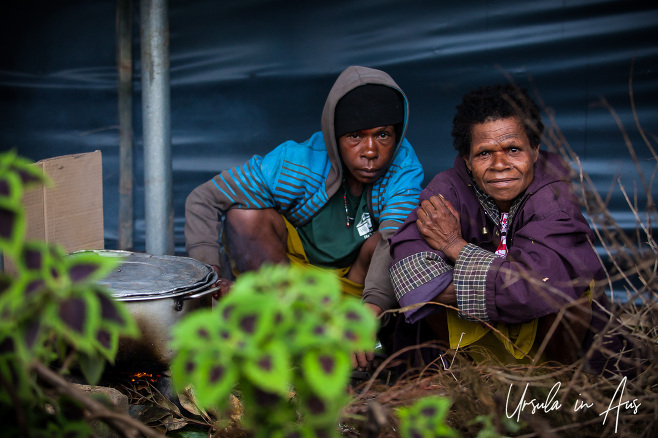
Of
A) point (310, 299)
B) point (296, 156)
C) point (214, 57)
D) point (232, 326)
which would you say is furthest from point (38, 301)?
point (214, 57)

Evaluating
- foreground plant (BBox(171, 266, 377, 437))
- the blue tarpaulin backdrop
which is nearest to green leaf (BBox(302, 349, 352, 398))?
foreground plant (BBox(171, 266, 377, 437))

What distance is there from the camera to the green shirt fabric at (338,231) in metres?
3.46

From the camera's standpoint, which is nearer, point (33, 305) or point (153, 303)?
point (33, 305)

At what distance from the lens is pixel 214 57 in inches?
163

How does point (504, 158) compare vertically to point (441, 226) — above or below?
above

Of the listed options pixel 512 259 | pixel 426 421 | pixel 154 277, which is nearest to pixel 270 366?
pixel 426 421

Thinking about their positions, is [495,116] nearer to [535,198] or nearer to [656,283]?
[535,198]

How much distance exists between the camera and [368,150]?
10.7 feet

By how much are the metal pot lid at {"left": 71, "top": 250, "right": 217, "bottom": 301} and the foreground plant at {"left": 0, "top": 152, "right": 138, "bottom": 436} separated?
3.76 feet

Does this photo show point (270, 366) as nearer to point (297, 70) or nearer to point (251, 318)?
point (251, 318)

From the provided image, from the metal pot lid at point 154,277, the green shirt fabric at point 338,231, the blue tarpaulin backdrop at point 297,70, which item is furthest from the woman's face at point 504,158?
the metal pot lid at point 154,277

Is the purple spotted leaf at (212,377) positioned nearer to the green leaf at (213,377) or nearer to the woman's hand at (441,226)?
the green leaf at (213,377)

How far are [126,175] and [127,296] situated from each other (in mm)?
2128

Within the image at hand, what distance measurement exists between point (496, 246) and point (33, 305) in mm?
2317
